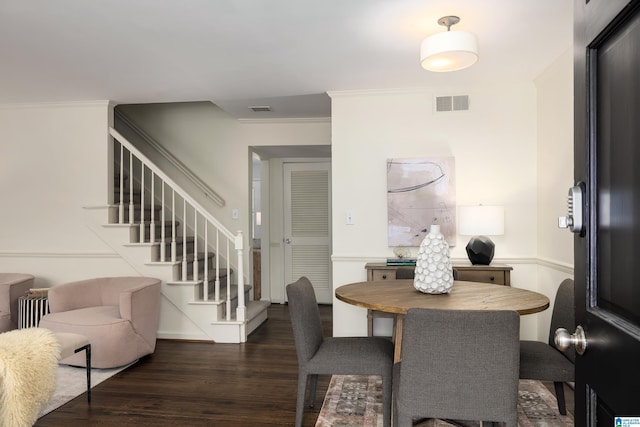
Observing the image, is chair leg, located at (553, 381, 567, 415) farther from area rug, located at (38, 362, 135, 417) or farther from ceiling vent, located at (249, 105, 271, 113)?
ceiling vent, located at (249, 105, 271, 113)

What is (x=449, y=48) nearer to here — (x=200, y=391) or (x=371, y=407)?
(x=371, y=407)

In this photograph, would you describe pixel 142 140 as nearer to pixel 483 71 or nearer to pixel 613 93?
pixel 483 71

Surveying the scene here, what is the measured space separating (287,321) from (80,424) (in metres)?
2.78

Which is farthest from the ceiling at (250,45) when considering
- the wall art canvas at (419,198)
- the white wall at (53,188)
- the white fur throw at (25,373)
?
the white fur throw at (25,373)

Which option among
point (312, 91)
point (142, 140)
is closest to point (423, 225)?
point (312, 91)

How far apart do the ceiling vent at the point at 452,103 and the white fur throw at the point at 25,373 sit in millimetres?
3391

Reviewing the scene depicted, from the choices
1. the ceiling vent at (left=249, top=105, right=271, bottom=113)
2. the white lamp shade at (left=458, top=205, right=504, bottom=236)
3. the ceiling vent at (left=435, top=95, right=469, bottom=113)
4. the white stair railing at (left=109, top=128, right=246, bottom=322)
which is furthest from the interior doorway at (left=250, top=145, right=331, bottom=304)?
the white lamp shade at (left=458, top=205, right=504, bottom=236)

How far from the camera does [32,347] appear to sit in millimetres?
2350

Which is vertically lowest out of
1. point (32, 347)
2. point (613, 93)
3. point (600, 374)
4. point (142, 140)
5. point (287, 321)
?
point (287, 321)

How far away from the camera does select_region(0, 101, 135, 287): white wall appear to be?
176 inches

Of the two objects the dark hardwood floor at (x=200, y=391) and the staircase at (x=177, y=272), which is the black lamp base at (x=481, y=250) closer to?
the dark hardwood floor at (x=200, y=391)

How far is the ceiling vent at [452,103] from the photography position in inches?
154

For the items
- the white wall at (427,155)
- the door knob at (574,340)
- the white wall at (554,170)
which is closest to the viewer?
the door knob at (574,340)

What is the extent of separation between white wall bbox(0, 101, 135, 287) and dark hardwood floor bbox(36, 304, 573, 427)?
4.20ft
